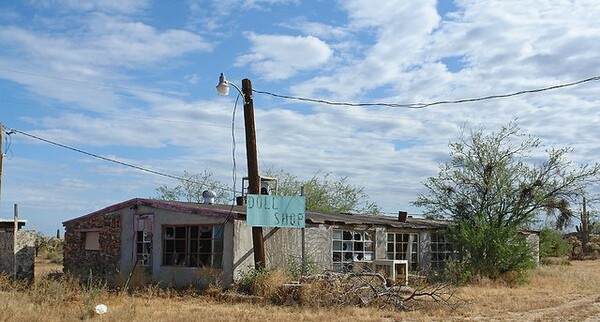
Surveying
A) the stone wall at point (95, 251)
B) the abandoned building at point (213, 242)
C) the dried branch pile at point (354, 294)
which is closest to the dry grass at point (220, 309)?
the dried branch pile at point (354, 294)

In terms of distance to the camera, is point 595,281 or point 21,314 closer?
point 21,314

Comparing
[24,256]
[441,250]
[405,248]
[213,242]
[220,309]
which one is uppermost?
[213,242]

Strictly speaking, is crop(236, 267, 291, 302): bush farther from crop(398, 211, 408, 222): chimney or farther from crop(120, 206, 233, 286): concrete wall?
crop(398, 211, 408, 222): chimney

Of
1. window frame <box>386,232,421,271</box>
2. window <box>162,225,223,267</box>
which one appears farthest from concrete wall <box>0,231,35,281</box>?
window frame <box>386,232,421,271</box>

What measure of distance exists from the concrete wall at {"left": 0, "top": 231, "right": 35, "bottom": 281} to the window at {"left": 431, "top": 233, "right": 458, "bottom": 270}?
14.7m

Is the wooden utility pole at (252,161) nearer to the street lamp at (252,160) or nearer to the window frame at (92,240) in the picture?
the street lamp at (252,160)

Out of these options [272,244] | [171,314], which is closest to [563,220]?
[272,244]

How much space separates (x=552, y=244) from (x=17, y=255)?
27028 millimetres

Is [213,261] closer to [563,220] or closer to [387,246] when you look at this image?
[387,246]

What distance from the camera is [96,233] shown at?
2605cm

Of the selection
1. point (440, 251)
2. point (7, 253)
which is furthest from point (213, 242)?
point (440, 251)

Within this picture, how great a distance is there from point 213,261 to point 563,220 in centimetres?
1471

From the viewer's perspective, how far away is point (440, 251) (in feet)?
91.8

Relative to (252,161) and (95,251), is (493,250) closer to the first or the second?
(252,161)
